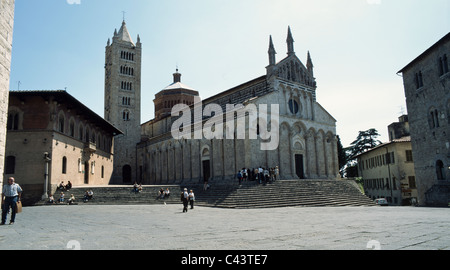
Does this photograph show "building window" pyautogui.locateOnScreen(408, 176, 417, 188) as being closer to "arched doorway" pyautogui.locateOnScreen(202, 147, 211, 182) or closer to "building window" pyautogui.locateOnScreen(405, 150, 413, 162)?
"building window" pyautogui.locateOnScreen(405, 150, 413, 162)

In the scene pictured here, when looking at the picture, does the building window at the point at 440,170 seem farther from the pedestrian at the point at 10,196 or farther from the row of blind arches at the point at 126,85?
the row of blind arches at the point at 126,85

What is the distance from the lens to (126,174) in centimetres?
4584

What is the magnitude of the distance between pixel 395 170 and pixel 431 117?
12624mm

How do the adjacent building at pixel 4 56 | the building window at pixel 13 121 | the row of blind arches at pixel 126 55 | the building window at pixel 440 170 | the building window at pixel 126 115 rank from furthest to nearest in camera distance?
the row of blind arches at pixel 126 55
the building window at pixel 126 115
the building window at pixel 440 170
the building window at pixel 13 121
the adjacent building at pixel 4 56

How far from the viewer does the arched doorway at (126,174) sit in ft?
149

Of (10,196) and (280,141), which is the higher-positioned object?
(280,141)

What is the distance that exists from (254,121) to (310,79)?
1054 centimetres

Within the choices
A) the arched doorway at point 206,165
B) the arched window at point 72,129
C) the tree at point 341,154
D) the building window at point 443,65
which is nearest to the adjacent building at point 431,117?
the building window at point 443,65

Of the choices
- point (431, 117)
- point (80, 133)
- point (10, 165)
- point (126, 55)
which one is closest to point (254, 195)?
point (431, 117)

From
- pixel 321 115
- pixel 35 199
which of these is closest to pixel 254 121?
pixel 321 115

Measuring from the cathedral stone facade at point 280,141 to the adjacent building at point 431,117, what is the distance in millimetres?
8276

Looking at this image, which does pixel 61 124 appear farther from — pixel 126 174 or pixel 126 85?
pixel 126 85
